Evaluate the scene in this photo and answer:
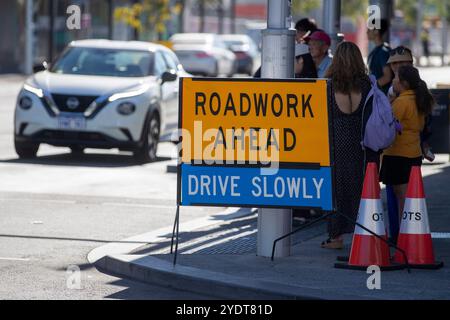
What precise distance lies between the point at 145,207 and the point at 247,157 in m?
4.10

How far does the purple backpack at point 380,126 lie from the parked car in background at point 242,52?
1544 inches


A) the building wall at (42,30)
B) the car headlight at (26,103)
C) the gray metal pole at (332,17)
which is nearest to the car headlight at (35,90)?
the car headlight at (26,103)

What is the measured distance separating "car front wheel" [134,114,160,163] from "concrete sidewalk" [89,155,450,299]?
20.0ft

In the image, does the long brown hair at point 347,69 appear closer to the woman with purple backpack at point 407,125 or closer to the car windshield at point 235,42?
the woman with purple backpack at point 407,125

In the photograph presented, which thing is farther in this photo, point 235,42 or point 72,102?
point 235,42

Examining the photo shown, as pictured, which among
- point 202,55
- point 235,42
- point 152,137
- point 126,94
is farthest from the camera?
point 235,42

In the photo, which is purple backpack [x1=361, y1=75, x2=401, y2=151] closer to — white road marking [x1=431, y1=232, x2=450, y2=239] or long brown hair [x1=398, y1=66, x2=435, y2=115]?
long brown hair [x1=398, y1=66, x2=435, y2=115]

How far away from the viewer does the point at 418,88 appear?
9617 millimetres

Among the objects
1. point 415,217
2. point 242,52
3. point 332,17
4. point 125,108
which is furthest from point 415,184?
point 242,52

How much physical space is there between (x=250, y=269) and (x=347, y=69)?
1873 millimetres

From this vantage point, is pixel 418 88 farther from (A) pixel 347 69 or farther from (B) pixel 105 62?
(B) pixel 105 62

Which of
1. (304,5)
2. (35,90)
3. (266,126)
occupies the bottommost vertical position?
(304,5)
